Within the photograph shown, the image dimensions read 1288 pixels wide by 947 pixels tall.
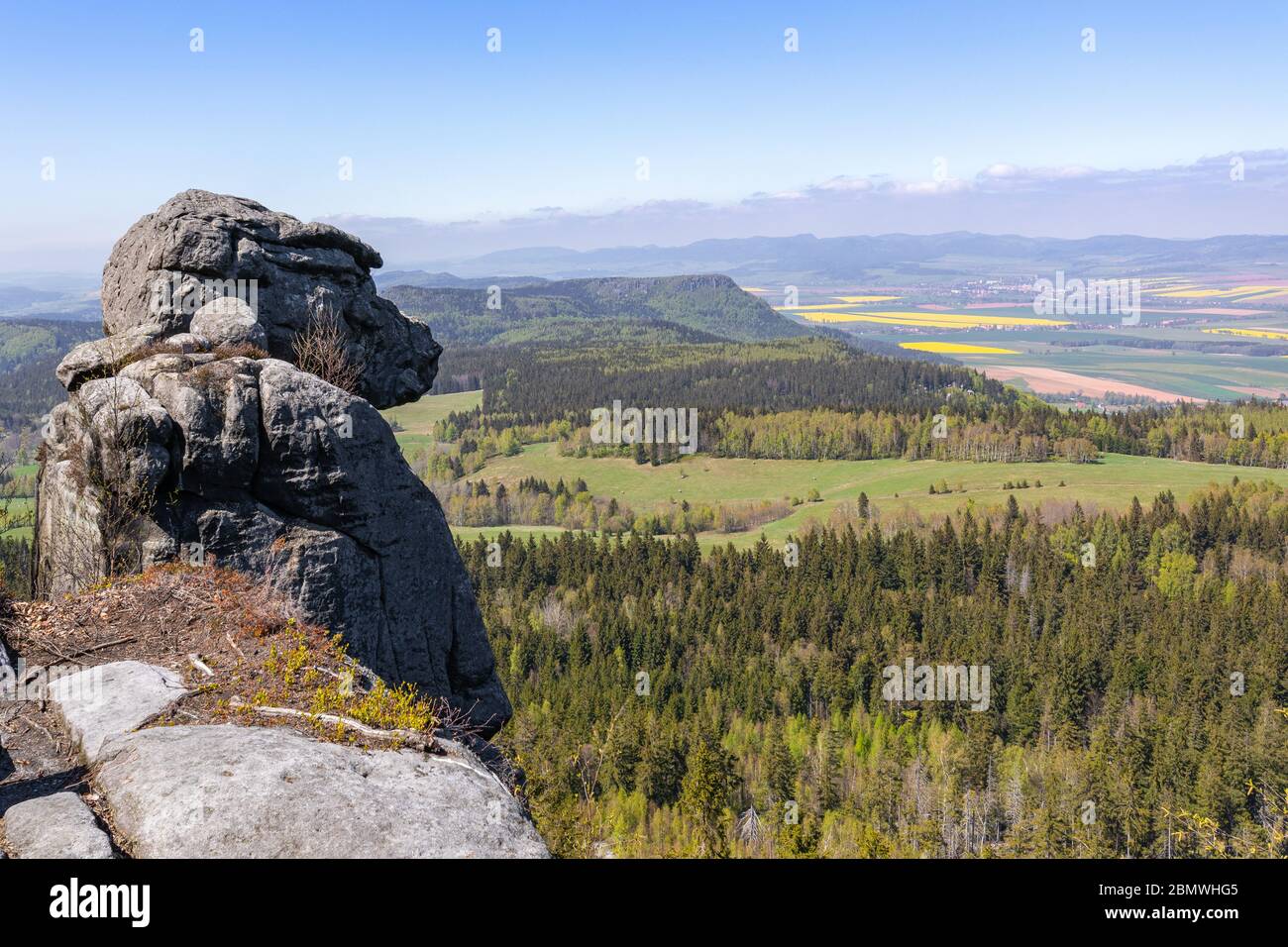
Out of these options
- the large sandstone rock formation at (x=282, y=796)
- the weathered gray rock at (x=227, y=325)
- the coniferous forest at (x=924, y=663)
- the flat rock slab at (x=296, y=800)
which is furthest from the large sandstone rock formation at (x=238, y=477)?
the coniferous forest at (x=924, y=663)

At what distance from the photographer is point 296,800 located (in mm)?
11945

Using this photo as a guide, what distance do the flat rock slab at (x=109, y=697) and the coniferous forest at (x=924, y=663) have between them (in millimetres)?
28862

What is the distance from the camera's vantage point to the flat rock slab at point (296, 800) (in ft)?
Result: 36.9

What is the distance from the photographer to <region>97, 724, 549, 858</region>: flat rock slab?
11.3 metres

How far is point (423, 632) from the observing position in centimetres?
2778

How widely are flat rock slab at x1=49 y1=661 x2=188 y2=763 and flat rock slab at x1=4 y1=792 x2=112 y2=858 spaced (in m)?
1.95

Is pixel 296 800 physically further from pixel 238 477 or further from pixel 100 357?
pixel 100 357

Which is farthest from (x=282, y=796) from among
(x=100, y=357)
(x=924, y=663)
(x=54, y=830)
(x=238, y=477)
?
(x=924, y=663)

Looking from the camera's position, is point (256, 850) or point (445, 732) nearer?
point (256, 850)

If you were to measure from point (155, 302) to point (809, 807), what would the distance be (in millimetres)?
83518

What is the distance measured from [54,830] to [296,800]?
2.94 meters

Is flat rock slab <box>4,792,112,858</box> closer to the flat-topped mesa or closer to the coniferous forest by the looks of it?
the flat-topped mesa
